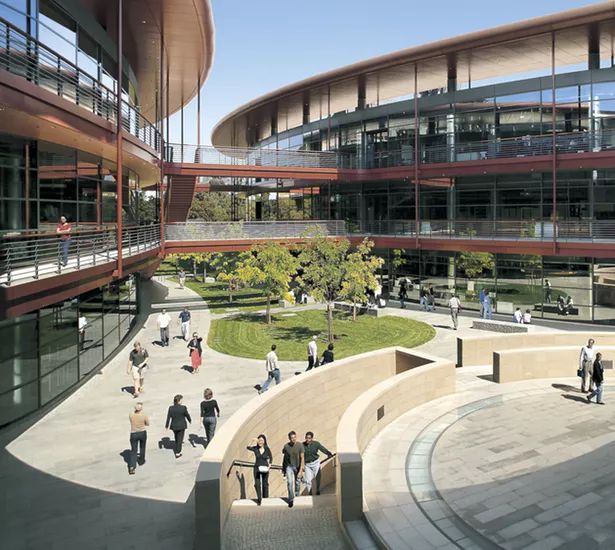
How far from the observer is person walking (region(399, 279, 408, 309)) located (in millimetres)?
37406

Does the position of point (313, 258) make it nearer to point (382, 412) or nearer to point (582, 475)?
point (382, 412)

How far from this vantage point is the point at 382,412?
578 inches

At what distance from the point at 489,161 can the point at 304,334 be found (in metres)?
15.0

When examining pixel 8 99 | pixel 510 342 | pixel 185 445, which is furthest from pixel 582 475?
pixel 8 99

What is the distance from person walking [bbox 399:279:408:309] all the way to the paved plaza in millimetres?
18281

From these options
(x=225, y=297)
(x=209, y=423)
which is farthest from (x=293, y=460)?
(x=225, y=297)

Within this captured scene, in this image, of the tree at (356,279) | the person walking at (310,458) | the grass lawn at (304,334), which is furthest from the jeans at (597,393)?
the tree at (356,279)

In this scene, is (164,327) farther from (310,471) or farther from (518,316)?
(518,316)

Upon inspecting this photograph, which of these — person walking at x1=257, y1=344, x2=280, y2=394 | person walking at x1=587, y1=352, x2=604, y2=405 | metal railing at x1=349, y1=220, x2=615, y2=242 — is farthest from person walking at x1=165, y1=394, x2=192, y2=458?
metal railing at x1=349, y1=220, x2=615, y2=242

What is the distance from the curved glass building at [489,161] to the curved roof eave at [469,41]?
0.27 feet

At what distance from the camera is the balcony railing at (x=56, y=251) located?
498 inches

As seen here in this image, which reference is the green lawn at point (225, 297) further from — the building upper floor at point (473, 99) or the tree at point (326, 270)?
the building upper floor at point (473, 99)

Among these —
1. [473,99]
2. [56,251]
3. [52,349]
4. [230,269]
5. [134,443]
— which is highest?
[473,99]

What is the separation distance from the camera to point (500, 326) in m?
28.6
